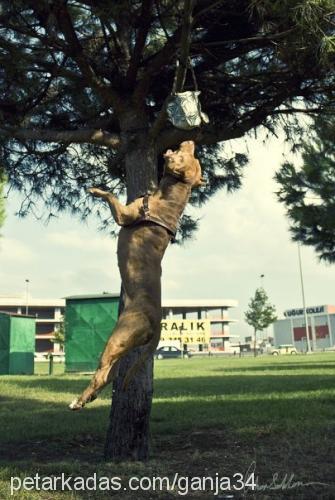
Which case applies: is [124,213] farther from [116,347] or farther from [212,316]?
[212,316]

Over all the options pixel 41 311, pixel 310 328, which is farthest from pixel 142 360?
pixel 310 328

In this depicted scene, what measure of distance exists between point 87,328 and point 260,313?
42873mm

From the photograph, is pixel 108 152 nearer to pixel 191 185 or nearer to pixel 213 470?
pixel 213 470

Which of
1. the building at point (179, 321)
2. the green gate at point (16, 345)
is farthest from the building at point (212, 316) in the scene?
the green gate at point (16, 345)

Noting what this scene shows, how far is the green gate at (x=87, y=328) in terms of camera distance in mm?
19828

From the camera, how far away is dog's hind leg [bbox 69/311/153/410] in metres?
2.24

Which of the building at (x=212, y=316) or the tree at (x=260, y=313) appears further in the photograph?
the building at (x=212, y=316)

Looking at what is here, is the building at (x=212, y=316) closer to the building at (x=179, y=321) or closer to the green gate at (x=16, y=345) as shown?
the building at (x=179, y=321)

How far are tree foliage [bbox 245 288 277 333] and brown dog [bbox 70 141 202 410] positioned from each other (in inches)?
2311

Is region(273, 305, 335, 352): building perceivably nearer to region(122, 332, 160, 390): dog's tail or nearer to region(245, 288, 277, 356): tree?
region(245, 288, 277, 356): tree

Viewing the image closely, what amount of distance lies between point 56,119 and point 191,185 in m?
5.01

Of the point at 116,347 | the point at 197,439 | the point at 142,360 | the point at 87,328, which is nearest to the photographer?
the point at 116,347

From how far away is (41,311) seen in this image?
84000 mm

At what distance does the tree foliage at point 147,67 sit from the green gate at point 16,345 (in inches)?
563
